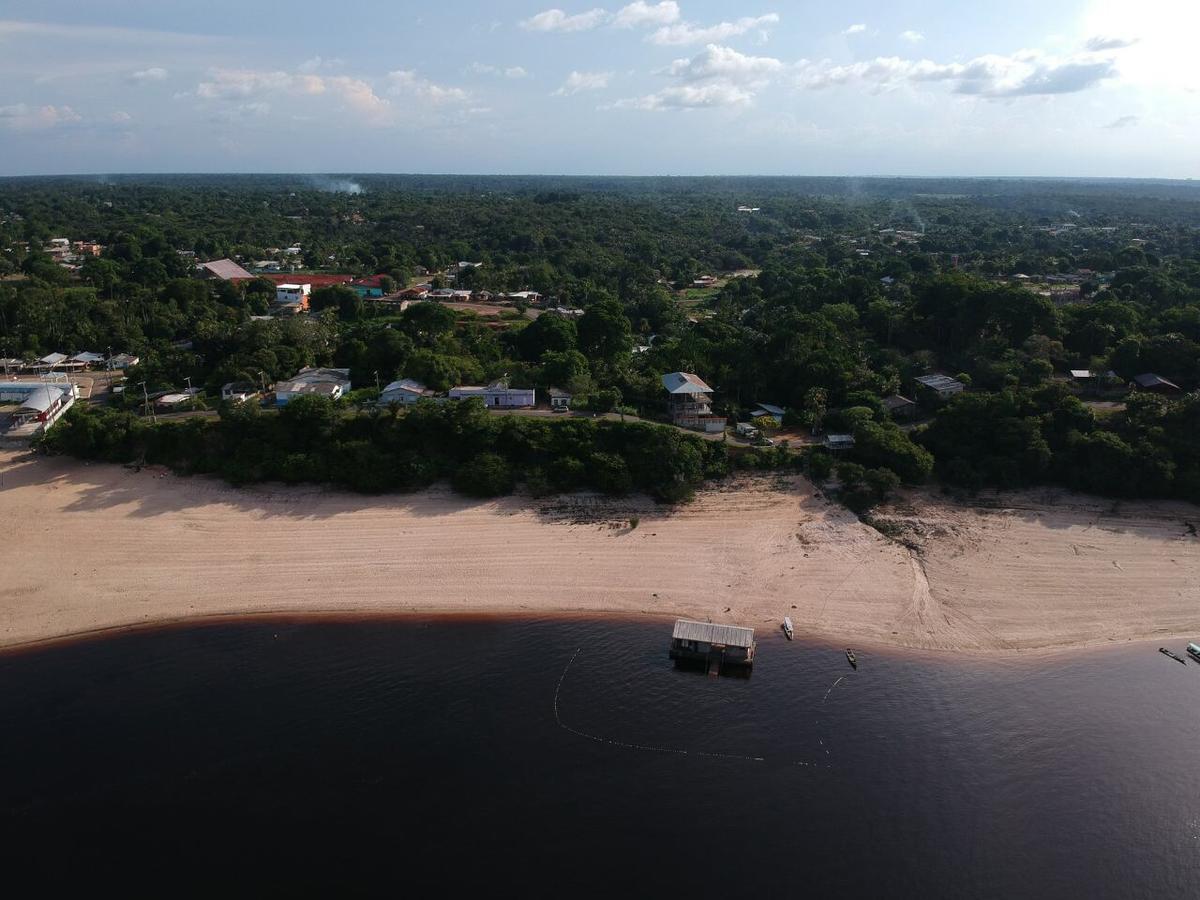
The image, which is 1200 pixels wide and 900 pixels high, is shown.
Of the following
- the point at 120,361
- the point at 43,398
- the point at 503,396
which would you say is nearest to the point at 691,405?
the point at 503,396

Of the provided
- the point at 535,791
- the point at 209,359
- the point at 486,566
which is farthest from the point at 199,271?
the point at 535,791

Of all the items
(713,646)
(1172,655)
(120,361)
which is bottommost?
(1172,655)

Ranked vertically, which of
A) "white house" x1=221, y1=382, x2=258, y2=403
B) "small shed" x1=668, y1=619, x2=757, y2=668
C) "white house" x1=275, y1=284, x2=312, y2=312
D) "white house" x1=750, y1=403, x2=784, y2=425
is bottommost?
"small shed" x1=668, y1=619, x2=757, y2=668

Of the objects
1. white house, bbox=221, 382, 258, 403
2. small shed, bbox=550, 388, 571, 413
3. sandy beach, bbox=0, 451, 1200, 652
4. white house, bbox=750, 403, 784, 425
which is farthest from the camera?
white house, bbox=221, 382, 258, 403

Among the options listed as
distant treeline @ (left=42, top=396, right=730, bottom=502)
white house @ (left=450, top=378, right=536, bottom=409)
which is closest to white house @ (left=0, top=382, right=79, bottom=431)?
distant treeline @ (left=42, top=396, right=730, bottom=502)

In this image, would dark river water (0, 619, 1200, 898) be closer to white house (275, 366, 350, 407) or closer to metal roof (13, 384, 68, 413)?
white house (275, 366, 350, 407)

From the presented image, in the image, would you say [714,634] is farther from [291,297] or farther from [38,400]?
[291,297]
